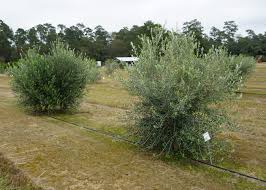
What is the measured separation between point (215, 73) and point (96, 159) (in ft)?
9.14

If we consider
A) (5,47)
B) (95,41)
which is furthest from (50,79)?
(95,41)

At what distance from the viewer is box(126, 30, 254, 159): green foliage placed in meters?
5.52

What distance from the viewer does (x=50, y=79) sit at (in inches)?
395

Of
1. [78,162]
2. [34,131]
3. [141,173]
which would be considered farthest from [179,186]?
[34,131]

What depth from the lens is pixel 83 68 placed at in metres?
10.5

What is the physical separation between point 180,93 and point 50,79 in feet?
19.1

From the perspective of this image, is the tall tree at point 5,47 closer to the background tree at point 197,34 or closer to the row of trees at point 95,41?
the row of trees at point 95,41

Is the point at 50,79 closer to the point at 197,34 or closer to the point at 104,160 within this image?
the point at 104,160

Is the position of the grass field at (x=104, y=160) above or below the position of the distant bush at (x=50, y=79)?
below

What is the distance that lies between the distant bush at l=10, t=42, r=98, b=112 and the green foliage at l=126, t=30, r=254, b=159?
4.68 meters

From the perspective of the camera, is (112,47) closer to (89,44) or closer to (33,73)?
(89,44)

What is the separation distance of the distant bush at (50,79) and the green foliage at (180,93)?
15.3 ft

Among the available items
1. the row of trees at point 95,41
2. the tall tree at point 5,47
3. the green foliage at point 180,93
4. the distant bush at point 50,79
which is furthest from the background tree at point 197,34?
the tall tree at point 5,47

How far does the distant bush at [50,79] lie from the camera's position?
988cm
